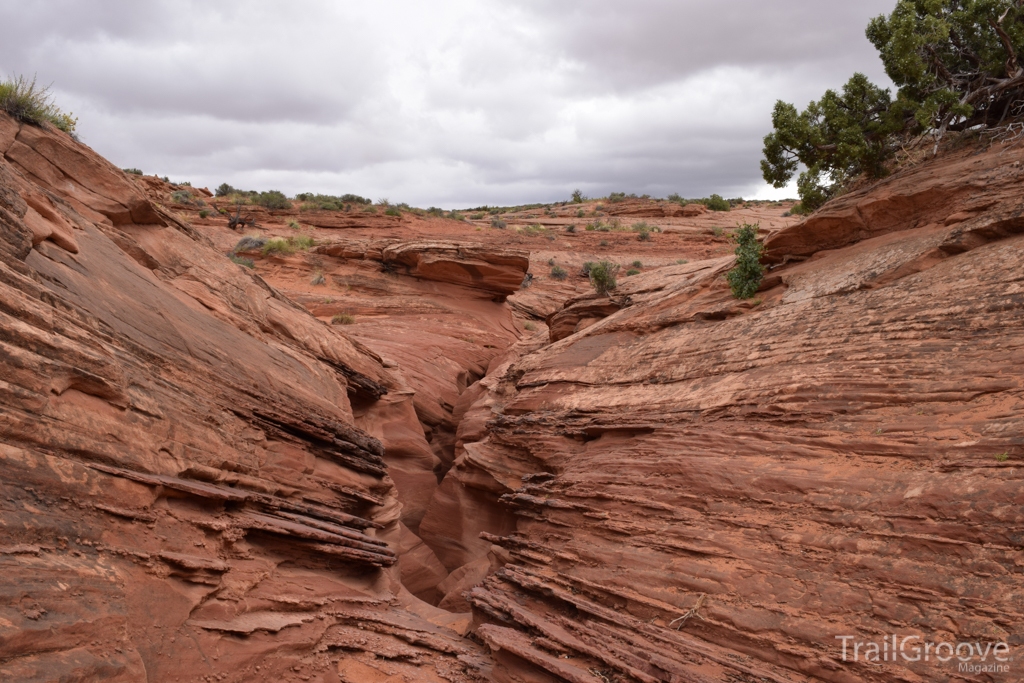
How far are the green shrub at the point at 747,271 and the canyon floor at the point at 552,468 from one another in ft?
0.81

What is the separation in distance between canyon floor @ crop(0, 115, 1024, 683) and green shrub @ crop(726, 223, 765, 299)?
25cm

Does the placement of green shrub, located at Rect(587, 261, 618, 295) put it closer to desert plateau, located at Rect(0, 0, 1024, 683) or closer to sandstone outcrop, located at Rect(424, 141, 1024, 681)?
desert plateau, located at Rect(0, 0, 1024, 683)

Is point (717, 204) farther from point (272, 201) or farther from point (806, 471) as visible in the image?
point (806, 471)

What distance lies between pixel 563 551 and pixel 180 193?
29.2 meters

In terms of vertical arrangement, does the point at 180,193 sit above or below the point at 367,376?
above

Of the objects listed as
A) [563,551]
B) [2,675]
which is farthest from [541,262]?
[2,675]

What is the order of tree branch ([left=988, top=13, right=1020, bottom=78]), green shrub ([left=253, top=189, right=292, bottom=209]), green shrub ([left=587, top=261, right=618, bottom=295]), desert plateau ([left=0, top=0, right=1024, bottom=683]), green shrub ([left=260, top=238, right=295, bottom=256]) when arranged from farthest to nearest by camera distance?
green shrub ([left=253, top=189, right=292, bottom=209]) < green shrub ([left=260, top=238, right=295, bottom=256]) < green shrub ([left=587, top=261, right=618, bottom=295]) < tree branch ([left=988, top=13, right=1020, bottom=78]) < desert plateau ([left=0, top=0, right=1024, bottom=683])


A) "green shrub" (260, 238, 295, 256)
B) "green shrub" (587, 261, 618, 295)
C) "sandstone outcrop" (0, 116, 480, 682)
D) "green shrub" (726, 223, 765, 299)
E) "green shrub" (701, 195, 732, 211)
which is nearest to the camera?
"sandstone outcrop" (0, 116, 480, 682)

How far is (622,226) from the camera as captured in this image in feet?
141

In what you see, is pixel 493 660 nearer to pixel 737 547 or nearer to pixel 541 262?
pixel 737 547

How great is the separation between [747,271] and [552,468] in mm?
5932

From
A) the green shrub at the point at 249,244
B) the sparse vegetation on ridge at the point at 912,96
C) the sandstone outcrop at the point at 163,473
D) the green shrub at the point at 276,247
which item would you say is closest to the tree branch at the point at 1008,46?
the sparse vegetation on ridge at the point at 912,96

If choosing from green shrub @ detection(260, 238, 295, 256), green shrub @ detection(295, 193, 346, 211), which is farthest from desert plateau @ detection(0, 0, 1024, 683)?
green shrub @ detection(295, 193, 346, 211)

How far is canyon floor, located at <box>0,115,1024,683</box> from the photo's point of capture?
6.20 meters
